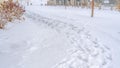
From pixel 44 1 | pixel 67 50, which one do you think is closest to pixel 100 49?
pixel 67 50

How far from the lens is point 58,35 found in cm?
1136

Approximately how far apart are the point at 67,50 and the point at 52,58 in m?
0.91

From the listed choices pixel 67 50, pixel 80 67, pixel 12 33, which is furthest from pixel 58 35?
pixel 80 67

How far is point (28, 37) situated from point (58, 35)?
1252 millimetres

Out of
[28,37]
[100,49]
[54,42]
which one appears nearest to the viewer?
[100,49]

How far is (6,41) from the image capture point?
9969 mm

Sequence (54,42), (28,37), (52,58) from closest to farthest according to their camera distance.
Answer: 1. (52,58)
2. (54,42)
3. (28,37)

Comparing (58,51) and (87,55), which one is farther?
(58,51)

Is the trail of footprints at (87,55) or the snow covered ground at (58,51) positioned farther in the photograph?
the snow covered ground at (58,51)

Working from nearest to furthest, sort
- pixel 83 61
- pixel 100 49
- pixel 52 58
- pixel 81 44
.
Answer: pixel 83 61
pixel 52 58
pixel 100 49
pixel 81 44

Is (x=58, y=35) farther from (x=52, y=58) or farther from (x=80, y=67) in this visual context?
(x=80, y=67)

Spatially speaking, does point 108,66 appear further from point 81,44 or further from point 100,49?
point 81,44

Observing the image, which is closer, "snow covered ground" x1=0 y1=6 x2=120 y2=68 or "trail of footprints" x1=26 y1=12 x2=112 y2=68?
"trail of footprints" x1=26 y1=12 x2=112 y2=68

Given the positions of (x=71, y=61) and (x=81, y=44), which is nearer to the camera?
(x=71, y=61)
